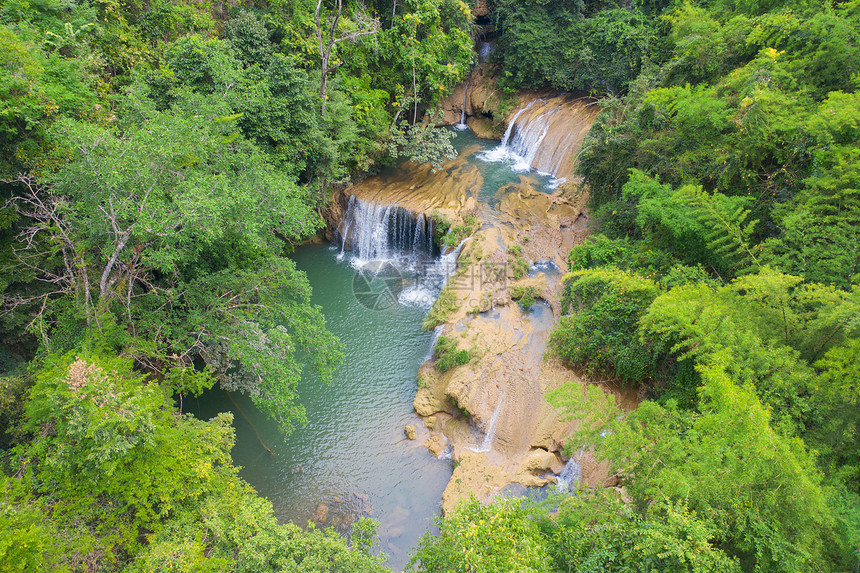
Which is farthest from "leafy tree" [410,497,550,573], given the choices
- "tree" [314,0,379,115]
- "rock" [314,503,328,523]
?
"tree" [314,0,379,115]

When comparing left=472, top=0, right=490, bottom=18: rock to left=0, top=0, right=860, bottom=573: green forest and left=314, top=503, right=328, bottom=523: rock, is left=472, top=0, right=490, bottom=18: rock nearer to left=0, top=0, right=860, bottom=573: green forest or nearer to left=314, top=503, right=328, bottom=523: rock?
left=0, top=0, right=860, bottom=573: green forest

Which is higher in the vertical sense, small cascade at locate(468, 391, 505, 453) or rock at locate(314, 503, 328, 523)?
small cascade at locate(468, 391, 505, 453)

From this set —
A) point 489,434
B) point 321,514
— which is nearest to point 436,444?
point 489,434

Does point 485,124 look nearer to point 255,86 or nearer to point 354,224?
point 354,224

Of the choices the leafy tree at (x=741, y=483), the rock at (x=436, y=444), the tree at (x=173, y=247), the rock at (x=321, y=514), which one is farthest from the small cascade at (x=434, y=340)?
the leafy tree at (x=741, y=483)

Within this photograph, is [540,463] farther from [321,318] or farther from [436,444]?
[321,318]

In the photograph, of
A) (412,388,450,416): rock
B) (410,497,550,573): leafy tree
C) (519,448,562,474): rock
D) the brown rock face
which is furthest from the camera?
(412,388,450,416): rock

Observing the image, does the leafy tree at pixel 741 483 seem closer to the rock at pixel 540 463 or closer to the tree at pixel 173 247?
the rock at pixel 540 463
